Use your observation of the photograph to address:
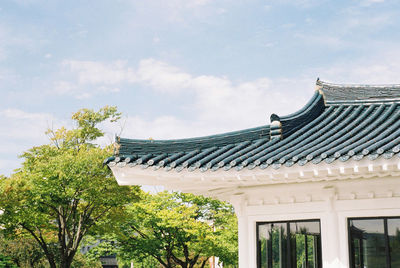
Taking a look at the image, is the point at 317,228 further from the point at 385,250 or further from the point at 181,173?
the point at 181,173

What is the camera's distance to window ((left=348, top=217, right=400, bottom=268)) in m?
5.18

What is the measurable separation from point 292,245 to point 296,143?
53.1 inches

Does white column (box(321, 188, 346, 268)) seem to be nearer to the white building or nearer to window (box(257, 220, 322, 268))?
the white building

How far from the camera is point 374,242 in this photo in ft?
17.4

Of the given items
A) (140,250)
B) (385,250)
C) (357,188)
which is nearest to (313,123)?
(357,188)

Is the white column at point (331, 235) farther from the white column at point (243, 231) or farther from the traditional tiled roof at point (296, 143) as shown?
the white column at point (243, 231)

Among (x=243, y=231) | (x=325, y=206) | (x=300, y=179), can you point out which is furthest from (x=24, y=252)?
(x=300, y=179)

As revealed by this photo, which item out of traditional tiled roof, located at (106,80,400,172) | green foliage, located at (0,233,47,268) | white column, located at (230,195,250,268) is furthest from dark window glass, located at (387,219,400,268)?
green foliage, located at (0,233,47,268)

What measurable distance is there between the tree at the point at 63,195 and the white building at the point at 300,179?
14.0 m

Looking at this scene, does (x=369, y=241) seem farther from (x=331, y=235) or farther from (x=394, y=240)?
(x=331, y=235)

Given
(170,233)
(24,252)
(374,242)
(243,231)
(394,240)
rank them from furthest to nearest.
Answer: (170,233), (24,252), (243,231), (374,242), (394,240)

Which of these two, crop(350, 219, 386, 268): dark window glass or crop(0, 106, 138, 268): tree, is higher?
crop(0, 106, 138, 268): tree

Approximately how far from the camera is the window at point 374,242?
204 inches

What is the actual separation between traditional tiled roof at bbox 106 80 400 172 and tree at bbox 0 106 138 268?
14.2 metres
